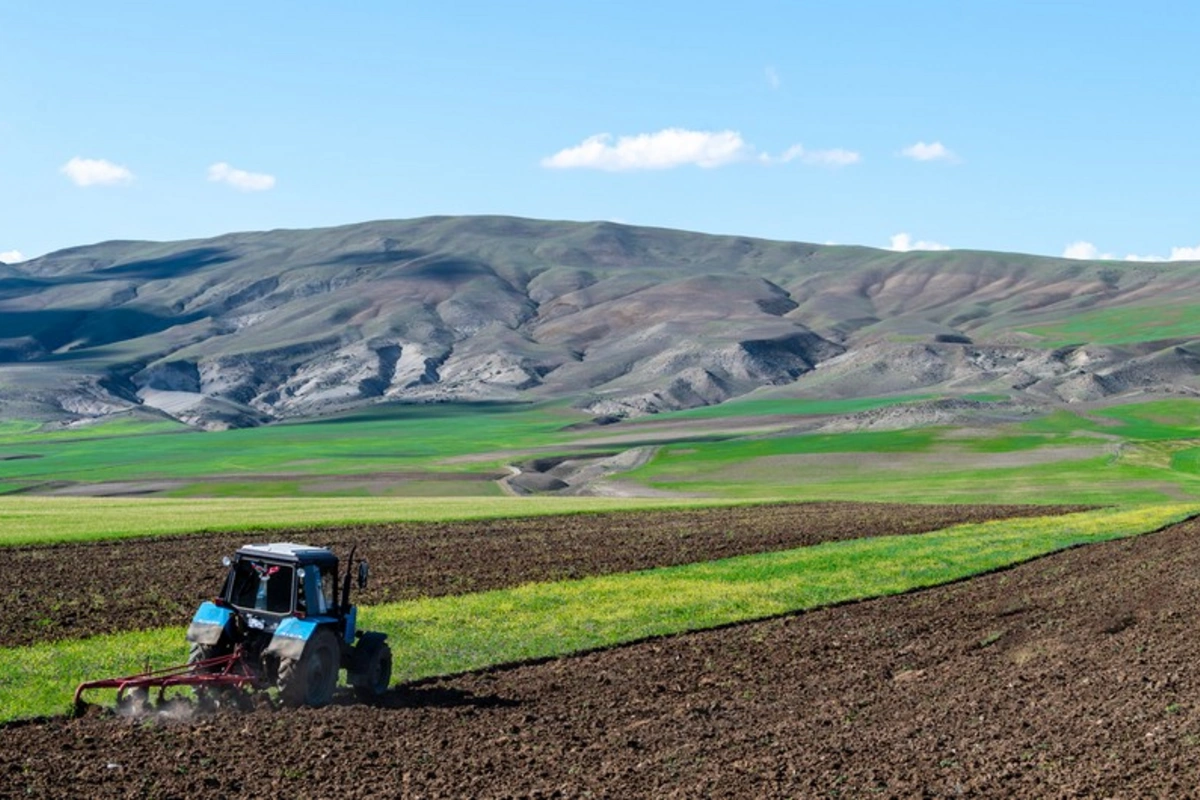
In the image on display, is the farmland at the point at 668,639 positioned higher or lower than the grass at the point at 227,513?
higher

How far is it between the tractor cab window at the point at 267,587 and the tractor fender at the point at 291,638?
507mm

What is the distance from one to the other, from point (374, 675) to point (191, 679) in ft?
11.1

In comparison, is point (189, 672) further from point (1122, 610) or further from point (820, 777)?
point (1122, 610)

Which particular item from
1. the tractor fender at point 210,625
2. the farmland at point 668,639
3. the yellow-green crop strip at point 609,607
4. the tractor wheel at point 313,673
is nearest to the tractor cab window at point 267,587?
the tractor fender at point 210,625

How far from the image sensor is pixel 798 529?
56969mm

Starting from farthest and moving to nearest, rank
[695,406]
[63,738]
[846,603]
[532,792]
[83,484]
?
[695,406] < [83,484] < [846,603] < [63,738] < [532,792]

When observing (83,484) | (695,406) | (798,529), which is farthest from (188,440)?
(798,529)

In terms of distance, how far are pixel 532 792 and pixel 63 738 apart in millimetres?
7307

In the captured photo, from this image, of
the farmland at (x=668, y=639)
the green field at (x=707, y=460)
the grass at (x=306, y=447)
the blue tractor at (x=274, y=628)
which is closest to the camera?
the farmland at (x=668, y=639)

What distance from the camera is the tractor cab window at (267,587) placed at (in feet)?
72.4

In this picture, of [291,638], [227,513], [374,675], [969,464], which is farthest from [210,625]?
[969,464]

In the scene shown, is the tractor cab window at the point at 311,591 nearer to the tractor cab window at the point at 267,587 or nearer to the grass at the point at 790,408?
the tractor cab window at the point at 267,587

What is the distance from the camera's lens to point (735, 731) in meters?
20.5

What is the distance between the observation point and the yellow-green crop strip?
26266 mm
